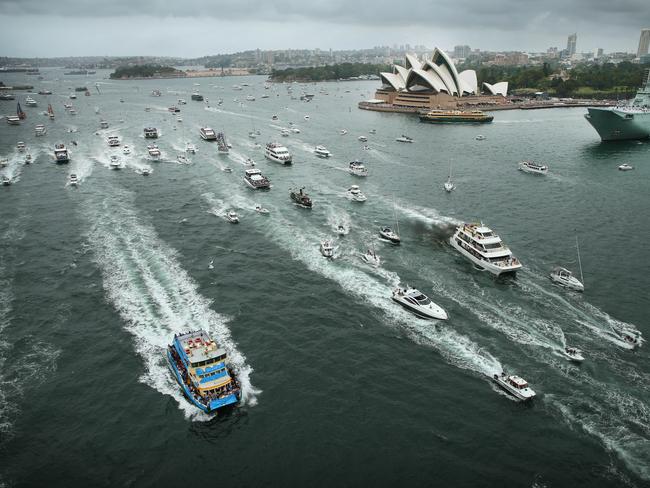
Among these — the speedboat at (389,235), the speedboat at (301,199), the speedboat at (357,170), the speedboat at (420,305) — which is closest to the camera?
the speedboat at (420,305)

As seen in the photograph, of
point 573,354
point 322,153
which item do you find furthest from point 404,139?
point 573,354

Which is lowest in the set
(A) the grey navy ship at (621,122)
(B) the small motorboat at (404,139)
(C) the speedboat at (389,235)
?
(C) the speedboat at (389,235)

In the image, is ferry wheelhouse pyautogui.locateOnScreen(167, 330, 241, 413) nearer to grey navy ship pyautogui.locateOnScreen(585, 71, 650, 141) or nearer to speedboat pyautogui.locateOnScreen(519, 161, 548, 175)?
speedboat pyautogui.locateOnScreen(519, 161, 548, 175)

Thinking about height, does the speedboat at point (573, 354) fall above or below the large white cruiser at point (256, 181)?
below

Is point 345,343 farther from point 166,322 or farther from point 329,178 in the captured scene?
point 329,178

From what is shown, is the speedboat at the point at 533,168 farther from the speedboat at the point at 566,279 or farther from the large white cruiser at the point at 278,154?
the speedboat at the point at 566,279

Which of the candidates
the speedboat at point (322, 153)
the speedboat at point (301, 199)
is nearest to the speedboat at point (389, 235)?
the speedboat at point (301, 199)
